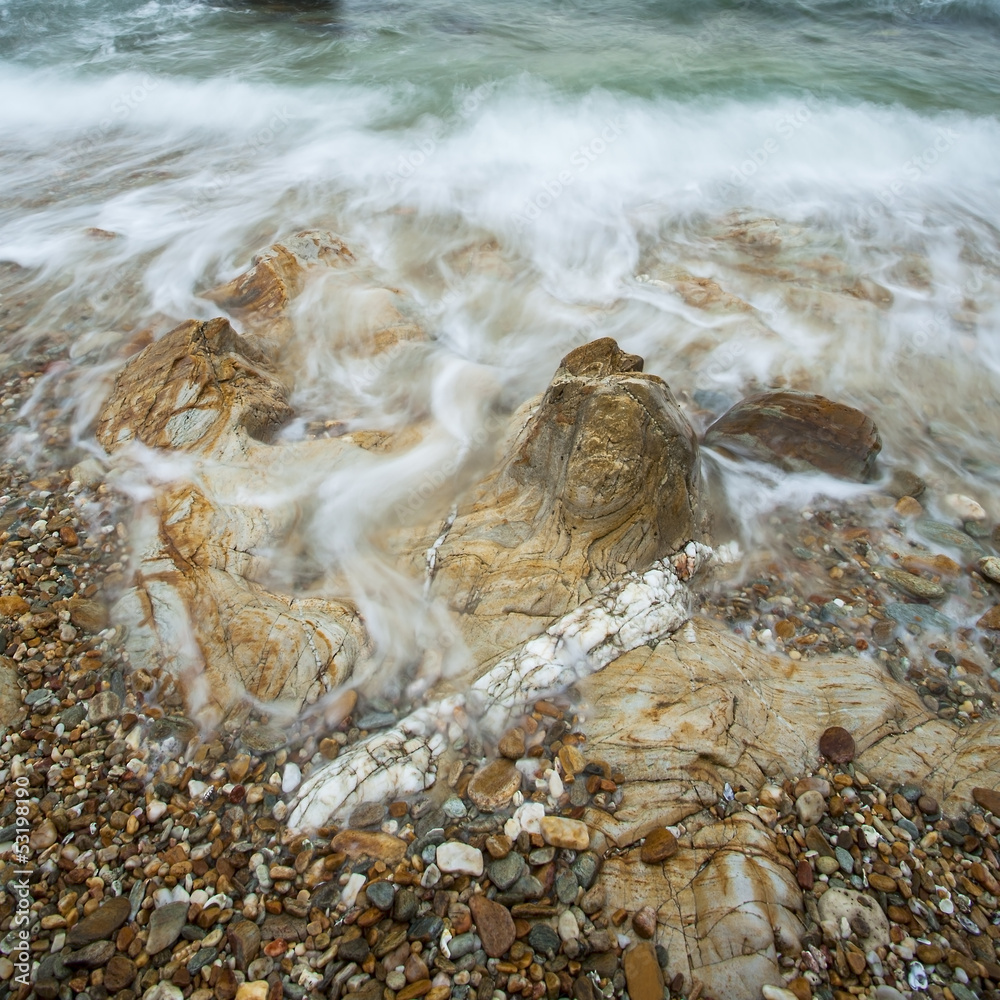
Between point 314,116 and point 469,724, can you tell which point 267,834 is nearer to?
point 469,724

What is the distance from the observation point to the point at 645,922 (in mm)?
2881

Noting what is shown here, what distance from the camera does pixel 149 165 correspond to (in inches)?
422

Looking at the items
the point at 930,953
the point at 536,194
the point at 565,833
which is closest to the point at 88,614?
the point at 565,833

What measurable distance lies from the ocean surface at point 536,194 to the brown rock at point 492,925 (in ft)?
7.97

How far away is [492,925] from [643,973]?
2.14 feet

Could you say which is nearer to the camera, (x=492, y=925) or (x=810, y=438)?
(x=492, y=925)

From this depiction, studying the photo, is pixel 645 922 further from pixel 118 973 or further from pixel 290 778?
pixel 118 973

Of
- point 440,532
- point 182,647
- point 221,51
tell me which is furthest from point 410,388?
point 221,51

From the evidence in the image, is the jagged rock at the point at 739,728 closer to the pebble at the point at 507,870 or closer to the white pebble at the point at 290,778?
the pebble at the point at 507,870

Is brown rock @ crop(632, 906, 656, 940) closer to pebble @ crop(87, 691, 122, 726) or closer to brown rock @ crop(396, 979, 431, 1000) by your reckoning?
brown rock @ crop(396, 979, 431, 1000)

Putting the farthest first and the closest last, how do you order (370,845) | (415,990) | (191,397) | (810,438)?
(810,438)
(191,397)
(370,845)
(415,990)

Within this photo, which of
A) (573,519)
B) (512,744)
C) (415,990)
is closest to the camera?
(415,990)

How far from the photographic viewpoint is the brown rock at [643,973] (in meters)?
2.69

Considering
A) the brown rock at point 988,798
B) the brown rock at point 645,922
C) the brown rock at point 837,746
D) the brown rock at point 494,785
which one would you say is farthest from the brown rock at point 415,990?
the brown rock at point 988,798
